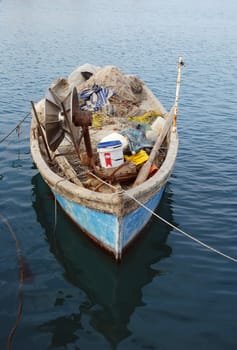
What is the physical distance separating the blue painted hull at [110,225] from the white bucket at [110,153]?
1252 mm

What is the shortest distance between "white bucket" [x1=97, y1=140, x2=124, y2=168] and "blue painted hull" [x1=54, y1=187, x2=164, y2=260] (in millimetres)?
1252

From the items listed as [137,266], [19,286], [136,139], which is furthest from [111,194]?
[136,139]

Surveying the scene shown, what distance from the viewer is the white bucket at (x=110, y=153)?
8.23 m

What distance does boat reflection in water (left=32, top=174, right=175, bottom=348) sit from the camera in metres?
6.52

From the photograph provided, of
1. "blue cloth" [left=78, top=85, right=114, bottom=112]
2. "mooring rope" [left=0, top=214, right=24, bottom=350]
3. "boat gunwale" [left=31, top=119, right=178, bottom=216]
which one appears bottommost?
"mooring rope" [left=0, top=214, right=24, bottom=350]

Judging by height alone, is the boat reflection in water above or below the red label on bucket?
below

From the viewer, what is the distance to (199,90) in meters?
23.4

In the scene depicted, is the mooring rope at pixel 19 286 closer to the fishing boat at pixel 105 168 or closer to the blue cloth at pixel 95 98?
the fishing boat at pixel 105 168

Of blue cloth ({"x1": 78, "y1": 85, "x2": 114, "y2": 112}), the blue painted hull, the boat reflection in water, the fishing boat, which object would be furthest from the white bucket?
blue cloth ({"x1": 78, "y1": 85, "x2": 114, "y2": 112})

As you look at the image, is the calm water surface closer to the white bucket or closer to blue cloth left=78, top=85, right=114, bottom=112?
the white bucket

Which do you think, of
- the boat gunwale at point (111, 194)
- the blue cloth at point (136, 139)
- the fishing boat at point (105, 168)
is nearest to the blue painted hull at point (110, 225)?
the fishing boat at point (105, 168)

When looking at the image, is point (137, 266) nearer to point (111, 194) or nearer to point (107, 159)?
point (111, 194)

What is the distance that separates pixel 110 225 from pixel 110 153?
1.89m

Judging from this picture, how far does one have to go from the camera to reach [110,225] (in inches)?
283
